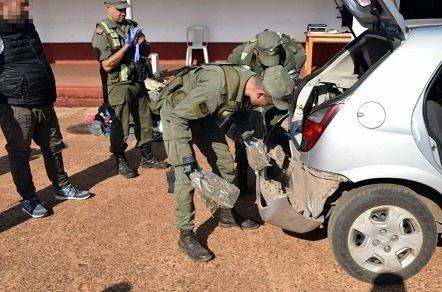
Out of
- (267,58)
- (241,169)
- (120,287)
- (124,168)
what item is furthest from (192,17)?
(120,287)

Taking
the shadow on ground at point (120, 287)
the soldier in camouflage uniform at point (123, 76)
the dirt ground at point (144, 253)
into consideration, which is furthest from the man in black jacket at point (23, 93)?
the shadow on ground at point (120, 287)

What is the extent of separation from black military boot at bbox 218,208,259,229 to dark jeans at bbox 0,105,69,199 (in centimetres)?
155

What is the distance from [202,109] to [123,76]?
2.00 meters

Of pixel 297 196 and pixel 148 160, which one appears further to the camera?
pixel 148 160

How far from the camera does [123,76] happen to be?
15.9 ft

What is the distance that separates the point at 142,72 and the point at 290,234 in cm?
229

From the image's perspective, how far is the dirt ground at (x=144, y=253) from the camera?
3250 millimetres

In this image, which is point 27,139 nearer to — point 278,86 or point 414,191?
point 278,86

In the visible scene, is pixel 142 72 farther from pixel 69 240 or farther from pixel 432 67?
pixel 432 67

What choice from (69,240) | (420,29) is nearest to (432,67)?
(420,29)

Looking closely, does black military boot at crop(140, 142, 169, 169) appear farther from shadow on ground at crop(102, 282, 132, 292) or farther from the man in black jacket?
shadow on ground at crop(102, 282, 132, 292)

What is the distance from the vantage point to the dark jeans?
3.94 m

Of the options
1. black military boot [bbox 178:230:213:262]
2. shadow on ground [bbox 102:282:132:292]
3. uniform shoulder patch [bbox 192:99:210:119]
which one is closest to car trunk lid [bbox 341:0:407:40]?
uniform shoulder patch [bbox 192:99:210:119]

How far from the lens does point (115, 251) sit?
367 cm
